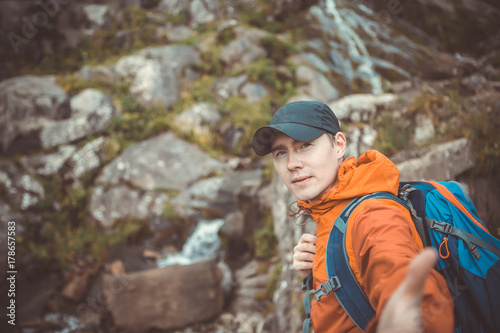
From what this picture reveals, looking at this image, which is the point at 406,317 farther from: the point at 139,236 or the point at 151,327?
the point at 139,236

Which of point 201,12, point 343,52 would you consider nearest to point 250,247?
point 343,52

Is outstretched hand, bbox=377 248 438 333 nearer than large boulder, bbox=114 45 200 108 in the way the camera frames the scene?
Yes

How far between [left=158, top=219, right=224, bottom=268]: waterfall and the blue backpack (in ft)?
23.1

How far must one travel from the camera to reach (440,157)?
11.7 ft

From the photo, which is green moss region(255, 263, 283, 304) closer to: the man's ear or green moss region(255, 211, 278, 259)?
green moss region(255, 211, 278, 259)

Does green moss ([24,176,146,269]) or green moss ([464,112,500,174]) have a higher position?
green moss ([464,112,500,174])

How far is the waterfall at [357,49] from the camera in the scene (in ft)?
44.9

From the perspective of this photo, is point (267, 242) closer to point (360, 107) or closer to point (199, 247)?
→ point (199, 247)

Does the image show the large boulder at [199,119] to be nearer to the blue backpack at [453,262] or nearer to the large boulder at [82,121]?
the large boulder at [82,121]

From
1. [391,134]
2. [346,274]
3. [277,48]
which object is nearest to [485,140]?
[391,134]

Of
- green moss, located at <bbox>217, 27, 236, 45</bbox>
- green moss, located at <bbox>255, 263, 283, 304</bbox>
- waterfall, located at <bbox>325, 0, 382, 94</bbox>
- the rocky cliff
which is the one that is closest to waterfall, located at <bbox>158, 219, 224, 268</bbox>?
the rocky cliff

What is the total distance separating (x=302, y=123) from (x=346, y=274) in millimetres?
800

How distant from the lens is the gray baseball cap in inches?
60.4

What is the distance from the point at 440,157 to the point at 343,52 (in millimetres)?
12983
